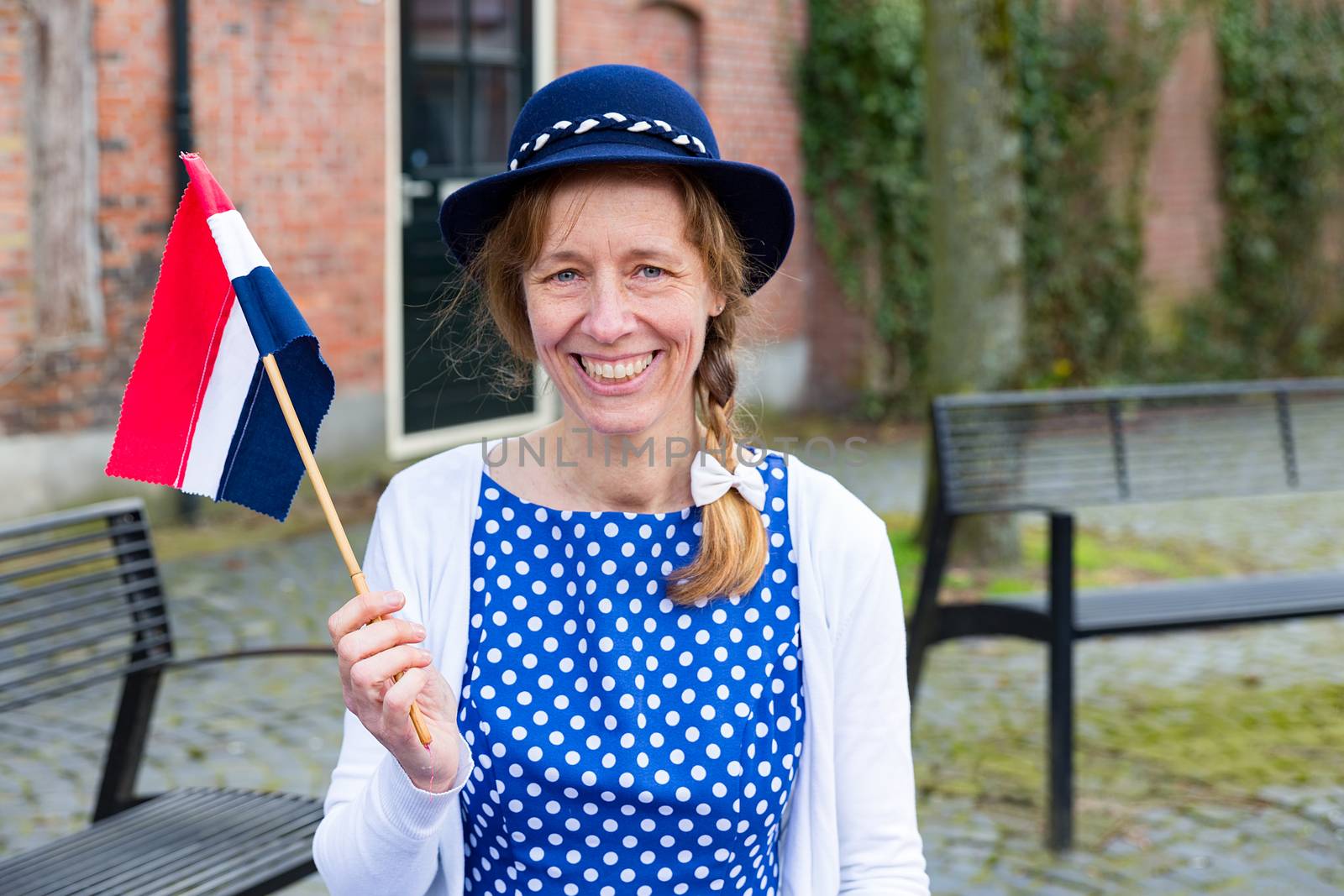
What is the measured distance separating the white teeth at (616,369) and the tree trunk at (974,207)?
484 cm

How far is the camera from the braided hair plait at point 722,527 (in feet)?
6.79

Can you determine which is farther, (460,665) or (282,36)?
(282,36)

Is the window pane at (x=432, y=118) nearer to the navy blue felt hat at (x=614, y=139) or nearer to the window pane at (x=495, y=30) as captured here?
the window pane at (x=495, y=30)

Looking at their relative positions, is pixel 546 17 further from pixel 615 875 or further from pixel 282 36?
pixel 615 875

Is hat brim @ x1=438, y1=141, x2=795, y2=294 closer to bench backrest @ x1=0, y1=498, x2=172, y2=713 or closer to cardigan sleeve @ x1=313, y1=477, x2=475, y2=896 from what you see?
cardigan sleeve @ x1=313, y1=477, x2=475, y2=896

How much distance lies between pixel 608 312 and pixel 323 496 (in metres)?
0.44

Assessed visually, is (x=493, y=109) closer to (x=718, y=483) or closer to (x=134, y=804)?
(x=134, y=804)

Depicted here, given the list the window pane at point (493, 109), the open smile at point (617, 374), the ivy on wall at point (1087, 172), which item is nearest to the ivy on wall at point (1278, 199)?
the ivy on wall at point (1087, 172)

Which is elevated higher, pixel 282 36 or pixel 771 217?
pixel 282 36

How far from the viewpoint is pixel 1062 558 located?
414 cm

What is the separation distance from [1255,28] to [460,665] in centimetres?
1281

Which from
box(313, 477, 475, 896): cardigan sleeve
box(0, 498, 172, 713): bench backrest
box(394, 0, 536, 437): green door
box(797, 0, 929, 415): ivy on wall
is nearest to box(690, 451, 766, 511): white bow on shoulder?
box(313, 477, 475, 896): cardigan sleeve

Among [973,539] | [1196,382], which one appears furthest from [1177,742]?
[1196,382]

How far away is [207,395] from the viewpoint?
2.16 meters
